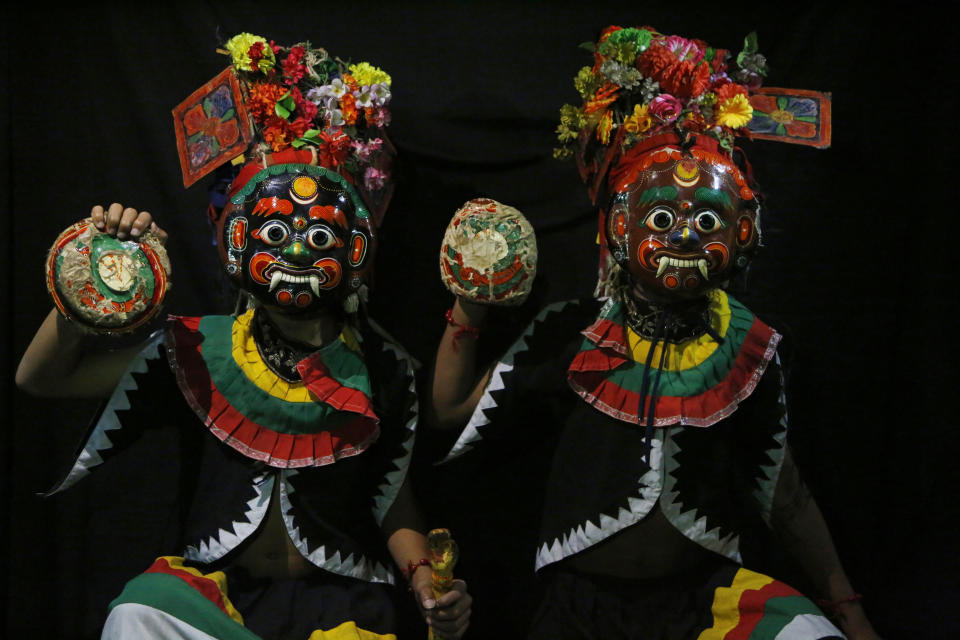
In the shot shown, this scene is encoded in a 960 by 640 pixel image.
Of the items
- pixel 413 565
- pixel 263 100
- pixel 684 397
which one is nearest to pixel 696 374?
pixel 684 397

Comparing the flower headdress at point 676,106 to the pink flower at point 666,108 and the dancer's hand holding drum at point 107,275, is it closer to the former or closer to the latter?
the pink flower at point 666,108

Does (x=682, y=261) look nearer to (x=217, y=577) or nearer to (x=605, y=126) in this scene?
(x=605, y=126)

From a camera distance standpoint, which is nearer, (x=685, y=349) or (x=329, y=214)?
(x=329, y=214)

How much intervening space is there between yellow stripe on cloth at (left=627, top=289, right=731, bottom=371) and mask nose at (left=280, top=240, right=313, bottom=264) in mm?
691

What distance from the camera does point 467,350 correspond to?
2.20 m

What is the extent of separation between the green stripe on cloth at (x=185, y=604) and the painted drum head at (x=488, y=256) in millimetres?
769

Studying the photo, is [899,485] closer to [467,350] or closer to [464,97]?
[467,350]

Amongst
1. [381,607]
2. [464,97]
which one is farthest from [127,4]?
[381,607]

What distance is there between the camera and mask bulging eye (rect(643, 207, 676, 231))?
2000 millimetres

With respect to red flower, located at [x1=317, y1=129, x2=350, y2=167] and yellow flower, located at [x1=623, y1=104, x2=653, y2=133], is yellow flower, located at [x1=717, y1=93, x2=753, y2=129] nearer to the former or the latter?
yellow flower, located at [x1=623, y1=104, x2=653, y2=133]

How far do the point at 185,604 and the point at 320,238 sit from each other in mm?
722

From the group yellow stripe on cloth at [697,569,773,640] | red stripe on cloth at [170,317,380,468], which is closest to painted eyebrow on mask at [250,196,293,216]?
red stripe on cloth at [170,317,380,468]

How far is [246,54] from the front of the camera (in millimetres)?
2082

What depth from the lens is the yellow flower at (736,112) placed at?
6.84 feet
